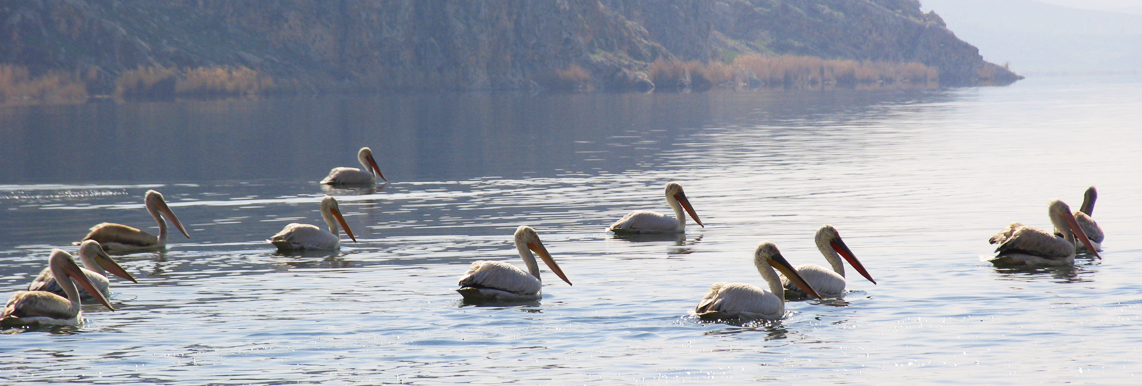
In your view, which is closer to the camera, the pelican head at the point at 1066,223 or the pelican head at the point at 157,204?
the pelican head at the point at 1066,223

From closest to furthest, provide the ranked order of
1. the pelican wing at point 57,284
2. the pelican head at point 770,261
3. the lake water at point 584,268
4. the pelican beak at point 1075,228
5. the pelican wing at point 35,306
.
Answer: the lake water at point 584,268 → the pelican wing at point 35,306 → the pelican head at point 770,261 → the pelican wing at point 57,284 → the pelican beak at point 1075,228

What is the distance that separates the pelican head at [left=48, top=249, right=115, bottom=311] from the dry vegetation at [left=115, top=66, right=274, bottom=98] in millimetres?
112569

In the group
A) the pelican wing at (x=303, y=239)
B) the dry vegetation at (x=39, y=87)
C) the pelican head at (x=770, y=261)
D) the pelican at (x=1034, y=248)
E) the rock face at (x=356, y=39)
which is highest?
the rock face at (x=356, y=39)

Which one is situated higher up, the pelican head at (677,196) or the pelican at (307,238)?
the pelican head at (677,196)

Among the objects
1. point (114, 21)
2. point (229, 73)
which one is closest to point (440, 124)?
point (229, 73)

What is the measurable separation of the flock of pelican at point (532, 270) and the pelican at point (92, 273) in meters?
0.01

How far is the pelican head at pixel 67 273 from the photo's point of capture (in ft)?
46.4

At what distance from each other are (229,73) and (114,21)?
47.9ft

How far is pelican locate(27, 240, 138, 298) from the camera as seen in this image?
14828 millimetres

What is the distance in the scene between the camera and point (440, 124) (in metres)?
66.6

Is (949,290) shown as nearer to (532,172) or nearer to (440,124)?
(532,172)

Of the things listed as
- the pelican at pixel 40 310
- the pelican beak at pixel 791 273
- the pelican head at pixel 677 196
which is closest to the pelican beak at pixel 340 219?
the pelican head at pixel 677 196

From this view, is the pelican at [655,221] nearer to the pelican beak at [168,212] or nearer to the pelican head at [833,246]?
the pelican head at [833,246]

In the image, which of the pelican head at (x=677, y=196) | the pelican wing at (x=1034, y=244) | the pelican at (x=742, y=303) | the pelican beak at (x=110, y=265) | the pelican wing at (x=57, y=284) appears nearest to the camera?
the pelican at (x=742, y=303)
